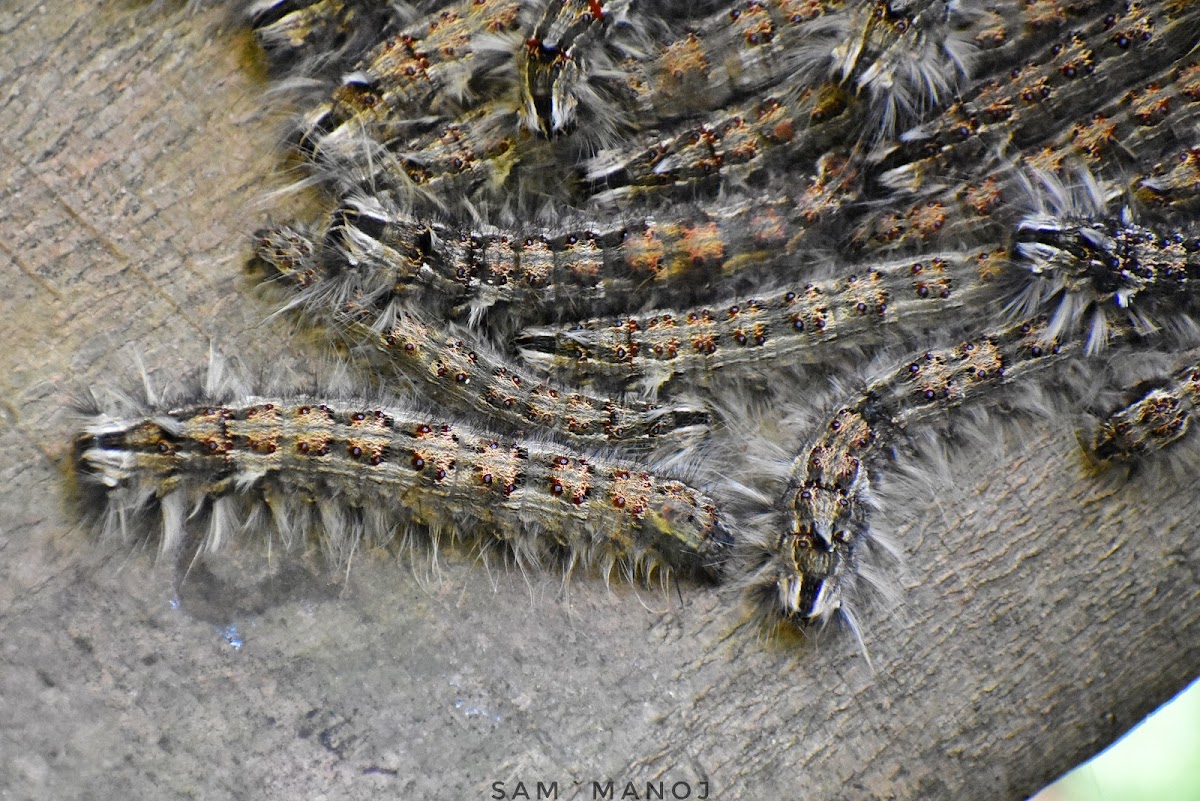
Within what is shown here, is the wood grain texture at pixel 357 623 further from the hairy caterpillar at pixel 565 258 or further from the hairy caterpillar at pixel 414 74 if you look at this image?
the hairy caterpillar at pixel 565 258

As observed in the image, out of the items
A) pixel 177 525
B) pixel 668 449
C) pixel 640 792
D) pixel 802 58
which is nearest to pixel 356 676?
pixel 177 525

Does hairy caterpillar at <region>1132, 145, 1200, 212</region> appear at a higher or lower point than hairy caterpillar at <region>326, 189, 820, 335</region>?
lower

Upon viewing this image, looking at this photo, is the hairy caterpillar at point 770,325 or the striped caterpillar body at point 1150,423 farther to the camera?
the hairy caterpillar at point 770,325

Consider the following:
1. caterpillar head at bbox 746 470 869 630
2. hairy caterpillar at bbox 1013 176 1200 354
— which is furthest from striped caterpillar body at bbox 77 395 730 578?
hairy caterpillar at bbox 1013 176 1200 354

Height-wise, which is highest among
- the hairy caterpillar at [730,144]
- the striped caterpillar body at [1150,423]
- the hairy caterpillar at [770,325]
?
the hairy caterpillar at [730,144]

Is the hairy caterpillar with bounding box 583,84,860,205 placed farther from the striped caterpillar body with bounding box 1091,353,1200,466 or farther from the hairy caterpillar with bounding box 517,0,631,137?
the striped caterpillar body with bounding box 1091,353,1200,466

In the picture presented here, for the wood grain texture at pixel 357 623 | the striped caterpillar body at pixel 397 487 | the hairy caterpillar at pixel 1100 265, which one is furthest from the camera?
the hairy caterpillar at pixel 1100 265

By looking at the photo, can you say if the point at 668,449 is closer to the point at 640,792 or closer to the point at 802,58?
the point at 640,792

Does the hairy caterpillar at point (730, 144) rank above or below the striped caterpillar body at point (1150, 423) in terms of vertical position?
above

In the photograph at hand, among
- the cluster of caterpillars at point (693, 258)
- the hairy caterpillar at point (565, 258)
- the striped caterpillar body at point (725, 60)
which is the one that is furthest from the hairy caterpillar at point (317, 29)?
the striped caterpillar body at point (725, 60)
